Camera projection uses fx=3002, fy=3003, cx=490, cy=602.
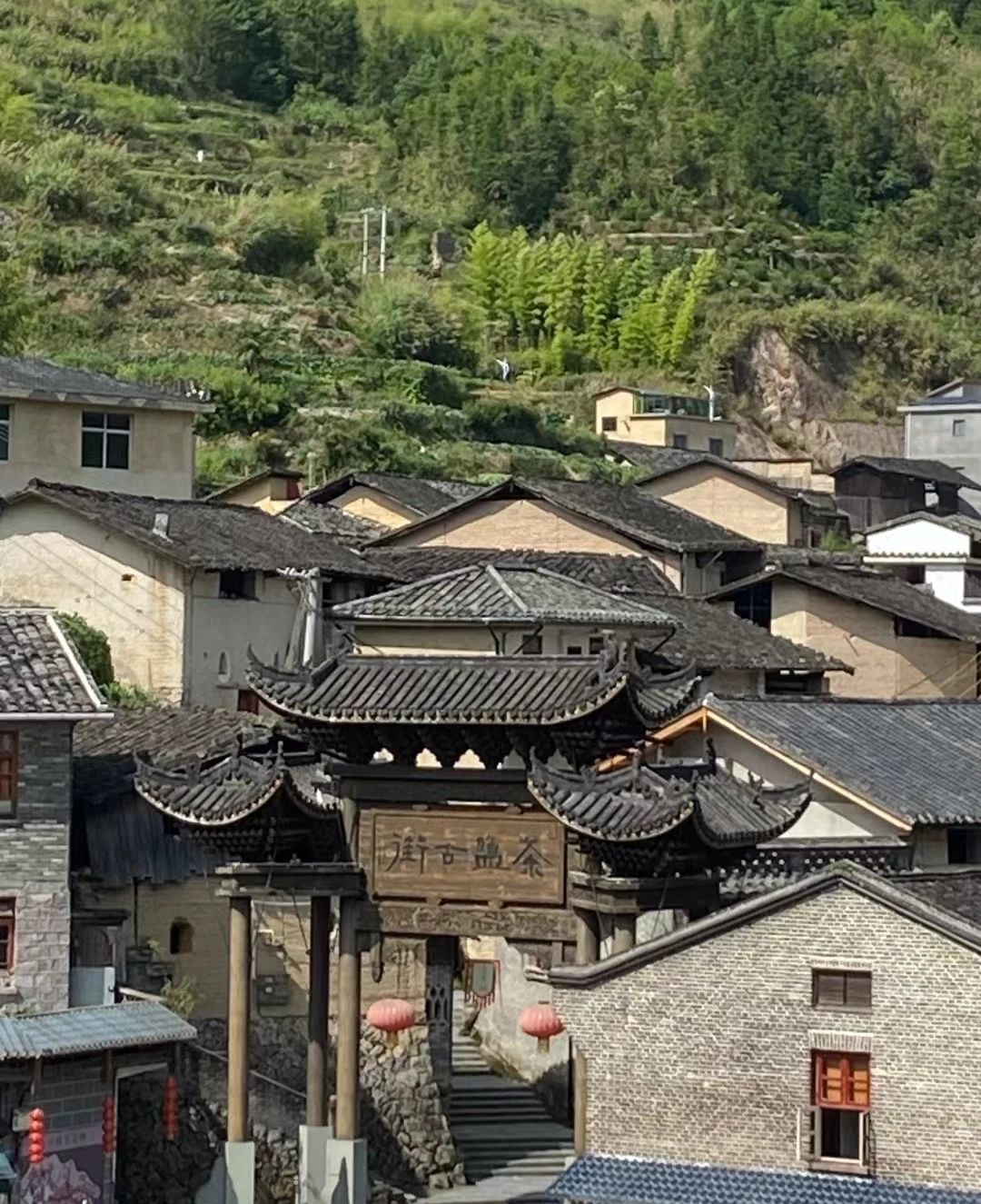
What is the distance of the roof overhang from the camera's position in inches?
1410


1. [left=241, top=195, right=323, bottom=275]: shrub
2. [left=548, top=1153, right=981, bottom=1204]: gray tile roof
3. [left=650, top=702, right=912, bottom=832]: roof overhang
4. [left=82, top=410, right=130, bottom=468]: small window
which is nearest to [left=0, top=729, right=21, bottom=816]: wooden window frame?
[left=650, top=702, right=912, bottom=832]: roof overhang

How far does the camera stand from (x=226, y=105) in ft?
395

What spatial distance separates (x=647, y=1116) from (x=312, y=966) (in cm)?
541

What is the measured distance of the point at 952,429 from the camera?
8188 centimetres

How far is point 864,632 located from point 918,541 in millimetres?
9822

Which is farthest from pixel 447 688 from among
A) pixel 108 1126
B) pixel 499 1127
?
pixel 499 1127

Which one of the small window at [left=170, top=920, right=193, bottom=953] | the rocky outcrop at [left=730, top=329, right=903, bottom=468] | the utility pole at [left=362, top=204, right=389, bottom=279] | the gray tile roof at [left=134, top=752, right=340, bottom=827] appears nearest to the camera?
the gray tile roof at [left=134, top=752, right=340, bottom=827]

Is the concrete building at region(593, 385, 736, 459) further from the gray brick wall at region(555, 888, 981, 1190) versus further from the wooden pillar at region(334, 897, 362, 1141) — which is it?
the gray brick wall at region(555, 888, 981, 1190)

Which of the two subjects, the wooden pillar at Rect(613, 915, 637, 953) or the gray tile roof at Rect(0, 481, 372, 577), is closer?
the wooden pillar at Rect(613, 915, 637, 953)

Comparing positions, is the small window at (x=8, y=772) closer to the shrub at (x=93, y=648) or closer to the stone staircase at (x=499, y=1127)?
the stone staircase at (x=499, y=1127)

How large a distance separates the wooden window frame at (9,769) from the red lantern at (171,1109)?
3573 millimetres

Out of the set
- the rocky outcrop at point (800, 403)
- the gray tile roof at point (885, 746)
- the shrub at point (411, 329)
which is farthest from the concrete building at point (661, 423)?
the gray tile roof at point (885, 746)

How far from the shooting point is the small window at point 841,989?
89.5ft

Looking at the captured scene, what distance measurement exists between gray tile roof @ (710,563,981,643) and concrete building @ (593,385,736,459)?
927 inches
